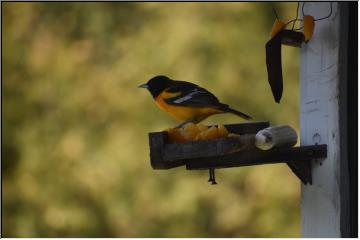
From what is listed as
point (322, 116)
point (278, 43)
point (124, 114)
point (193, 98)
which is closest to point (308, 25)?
point (278, 43)

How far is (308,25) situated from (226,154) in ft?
2.33

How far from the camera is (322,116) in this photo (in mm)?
2506

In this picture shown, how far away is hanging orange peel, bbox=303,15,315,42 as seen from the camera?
2570mm

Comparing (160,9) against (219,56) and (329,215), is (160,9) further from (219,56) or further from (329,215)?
(329,215)

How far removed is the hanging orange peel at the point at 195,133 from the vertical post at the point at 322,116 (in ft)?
1.37

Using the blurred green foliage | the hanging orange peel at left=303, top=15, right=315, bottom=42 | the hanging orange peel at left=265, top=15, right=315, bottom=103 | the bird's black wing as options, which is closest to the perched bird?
the bird's black wing

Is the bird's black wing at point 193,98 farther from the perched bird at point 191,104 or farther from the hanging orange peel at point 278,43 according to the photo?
the hanging orange peel at point 278,43

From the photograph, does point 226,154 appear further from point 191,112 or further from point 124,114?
point 124,114

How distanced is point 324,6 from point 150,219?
3257 mm

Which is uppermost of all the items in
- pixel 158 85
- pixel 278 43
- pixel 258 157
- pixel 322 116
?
pixel 278 43

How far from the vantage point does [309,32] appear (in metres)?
2.59

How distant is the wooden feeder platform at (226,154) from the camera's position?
2123mm

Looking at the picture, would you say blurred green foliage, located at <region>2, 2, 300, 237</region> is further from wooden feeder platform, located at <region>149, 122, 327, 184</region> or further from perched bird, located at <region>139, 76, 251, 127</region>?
wooden feeder platform, located at <region>149, 122, 327, 184</region>

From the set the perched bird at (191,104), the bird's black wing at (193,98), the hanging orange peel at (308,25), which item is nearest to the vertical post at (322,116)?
the hanging orange peel at (308,25)
